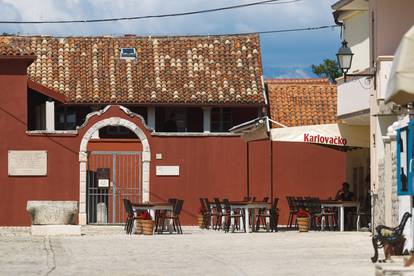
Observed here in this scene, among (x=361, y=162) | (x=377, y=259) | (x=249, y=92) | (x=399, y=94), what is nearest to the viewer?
(x=399, y=94)

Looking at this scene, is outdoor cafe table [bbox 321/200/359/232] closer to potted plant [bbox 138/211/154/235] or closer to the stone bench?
potted plant [bbox 138/211/154/235]

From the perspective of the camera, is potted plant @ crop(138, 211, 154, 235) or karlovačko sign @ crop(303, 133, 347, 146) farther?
karlovačko sign @ crop(303, 133, 347, 146)

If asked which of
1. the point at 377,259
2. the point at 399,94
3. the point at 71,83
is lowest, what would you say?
the point at 377,259

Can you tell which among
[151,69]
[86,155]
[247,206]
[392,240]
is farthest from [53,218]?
[151,69]

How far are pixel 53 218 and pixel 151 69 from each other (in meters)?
16.2

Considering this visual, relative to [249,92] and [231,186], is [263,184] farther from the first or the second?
[249,92]

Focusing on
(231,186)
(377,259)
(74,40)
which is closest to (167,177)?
(231,186)

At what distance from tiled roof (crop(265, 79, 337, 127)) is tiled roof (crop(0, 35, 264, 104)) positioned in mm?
1599

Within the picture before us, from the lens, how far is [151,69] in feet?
145

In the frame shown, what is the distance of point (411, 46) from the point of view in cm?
1174

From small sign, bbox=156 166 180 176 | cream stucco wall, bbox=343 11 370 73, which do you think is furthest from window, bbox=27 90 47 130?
cream stucco wall, bbox=343 11 370 73

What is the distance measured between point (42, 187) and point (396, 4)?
515 inches

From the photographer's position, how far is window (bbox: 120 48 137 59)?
4506 cm

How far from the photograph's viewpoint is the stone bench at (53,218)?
28719 mm
